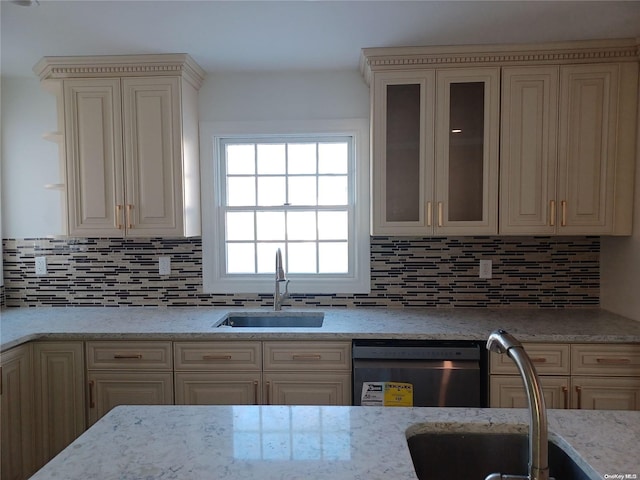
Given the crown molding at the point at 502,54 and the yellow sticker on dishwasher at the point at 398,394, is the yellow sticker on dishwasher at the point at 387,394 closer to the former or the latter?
the yellow sticker on dishwasher at the point at 398,394

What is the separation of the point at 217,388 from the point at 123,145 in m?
1.49

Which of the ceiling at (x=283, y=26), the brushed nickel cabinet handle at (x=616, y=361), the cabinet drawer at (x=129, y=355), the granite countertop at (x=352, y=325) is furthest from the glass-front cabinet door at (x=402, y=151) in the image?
the cabinet drawer at (x=129, y=355)

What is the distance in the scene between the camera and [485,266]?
2.71 m

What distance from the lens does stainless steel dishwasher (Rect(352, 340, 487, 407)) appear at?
214 cm

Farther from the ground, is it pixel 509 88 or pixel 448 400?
pixel 509 88

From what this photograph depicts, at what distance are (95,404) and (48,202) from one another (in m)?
1.40

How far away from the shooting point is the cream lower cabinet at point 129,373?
2.26 metres

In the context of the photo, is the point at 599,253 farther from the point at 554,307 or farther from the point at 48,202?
the point at 48,202

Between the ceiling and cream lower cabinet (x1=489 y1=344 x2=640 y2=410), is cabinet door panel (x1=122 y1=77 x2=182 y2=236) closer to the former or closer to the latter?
the ceiling

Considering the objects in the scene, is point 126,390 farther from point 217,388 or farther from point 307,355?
point 307,355

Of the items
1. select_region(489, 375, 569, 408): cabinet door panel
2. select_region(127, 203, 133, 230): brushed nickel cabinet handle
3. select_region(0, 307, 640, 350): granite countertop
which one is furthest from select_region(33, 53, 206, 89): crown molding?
select_region(489, 375, 569, 408): cabinet door panel

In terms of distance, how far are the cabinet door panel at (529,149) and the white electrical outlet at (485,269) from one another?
0.37 m

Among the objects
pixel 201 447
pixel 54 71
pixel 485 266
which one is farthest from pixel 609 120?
pixel 54 71

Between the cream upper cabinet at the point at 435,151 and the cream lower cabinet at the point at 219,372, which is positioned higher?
the cream upper cabinet at the point at 435,151
